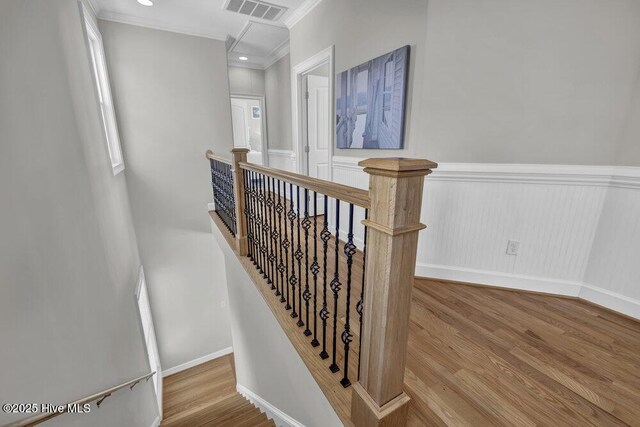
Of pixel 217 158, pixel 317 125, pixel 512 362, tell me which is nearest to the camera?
pixel 512 362

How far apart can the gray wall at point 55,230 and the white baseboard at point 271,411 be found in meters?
1.12

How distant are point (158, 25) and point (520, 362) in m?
4.77

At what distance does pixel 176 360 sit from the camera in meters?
4.56

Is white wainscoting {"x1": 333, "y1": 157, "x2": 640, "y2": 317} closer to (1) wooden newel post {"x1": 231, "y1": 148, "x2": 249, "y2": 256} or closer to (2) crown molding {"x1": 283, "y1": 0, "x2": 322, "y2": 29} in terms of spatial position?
(1) wooden newel post {"x1": 231, "y1": 148, "x2": 249, "y2": 256}

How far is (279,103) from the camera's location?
488cm

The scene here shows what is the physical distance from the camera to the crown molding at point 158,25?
3186mm

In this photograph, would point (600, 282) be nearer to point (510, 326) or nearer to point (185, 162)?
point (510, 326)

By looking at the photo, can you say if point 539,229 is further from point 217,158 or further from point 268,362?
point 217,158

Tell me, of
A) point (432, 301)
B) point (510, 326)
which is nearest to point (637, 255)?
point (510, 326)

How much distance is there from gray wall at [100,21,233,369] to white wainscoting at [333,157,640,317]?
326 cm

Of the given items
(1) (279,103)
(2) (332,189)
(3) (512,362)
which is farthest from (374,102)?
(1) (279,103)

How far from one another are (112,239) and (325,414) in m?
2.44

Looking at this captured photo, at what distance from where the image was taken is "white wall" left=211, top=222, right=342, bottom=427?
1.38 metres

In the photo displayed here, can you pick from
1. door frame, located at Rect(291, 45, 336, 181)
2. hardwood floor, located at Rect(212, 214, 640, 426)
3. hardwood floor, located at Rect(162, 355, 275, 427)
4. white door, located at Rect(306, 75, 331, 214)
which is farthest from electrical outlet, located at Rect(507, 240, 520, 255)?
hardwood floor, located at Rect(162, 355, 275, 427)
